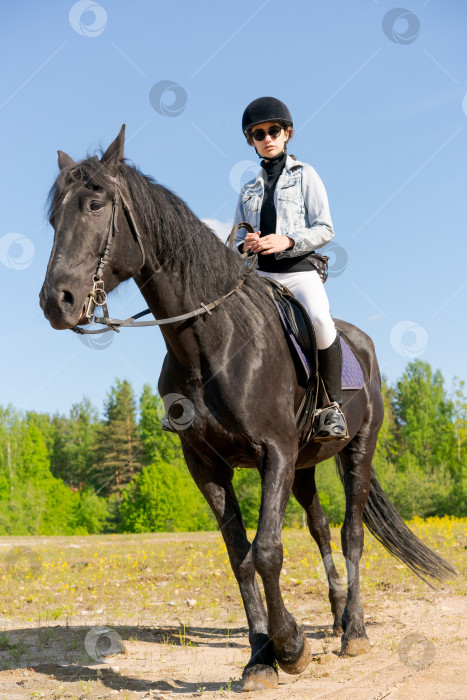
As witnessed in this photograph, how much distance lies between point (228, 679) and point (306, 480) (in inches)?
99.7

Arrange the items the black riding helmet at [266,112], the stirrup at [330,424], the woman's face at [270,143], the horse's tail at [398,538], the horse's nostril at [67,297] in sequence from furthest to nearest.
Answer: the horse's tail at [398,538], the woman's face at [270,143], the black riding helmet at [266,112], the stirrup at [330,424], the horse's nostril at [67,297]

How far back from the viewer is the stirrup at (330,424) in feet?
17.0

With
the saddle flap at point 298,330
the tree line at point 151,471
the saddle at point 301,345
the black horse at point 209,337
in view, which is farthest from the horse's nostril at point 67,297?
the tree line at point 151,471

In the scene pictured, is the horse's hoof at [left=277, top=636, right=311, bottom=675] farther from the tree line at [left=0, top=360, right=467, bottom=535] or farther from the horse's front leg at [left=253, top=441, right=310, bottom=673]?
the tree line at [left=0, top=360, right=467, bottom=535]

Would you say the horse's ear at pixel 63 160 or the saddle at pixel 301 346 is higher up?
the horse's ear at pixel 63 160

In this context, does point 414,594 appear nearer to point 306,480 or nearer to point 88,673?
point 306,480

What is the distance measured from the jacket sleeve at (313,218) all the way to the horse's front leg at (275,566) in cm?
183

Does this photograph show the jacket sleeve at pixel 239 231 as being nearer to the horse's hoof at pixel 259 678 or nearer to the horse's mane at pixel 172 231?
the horse's mane at pixel 172 231

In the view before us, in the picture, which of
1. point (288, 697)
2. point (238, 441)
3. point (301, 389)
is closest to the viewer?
point (288, 697)

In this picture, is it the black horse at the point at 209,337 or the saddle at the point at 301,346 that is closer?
the black horse at the point at 209,337

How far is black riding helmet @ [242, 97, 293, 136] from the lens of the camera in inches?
210

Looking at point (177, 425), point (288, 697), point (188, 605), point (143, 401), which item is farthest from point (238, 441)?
point (143, 401)

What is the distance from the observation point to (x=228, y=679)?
188 inches

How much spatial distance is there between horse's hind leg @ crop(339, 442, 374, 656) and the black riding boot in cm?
147
